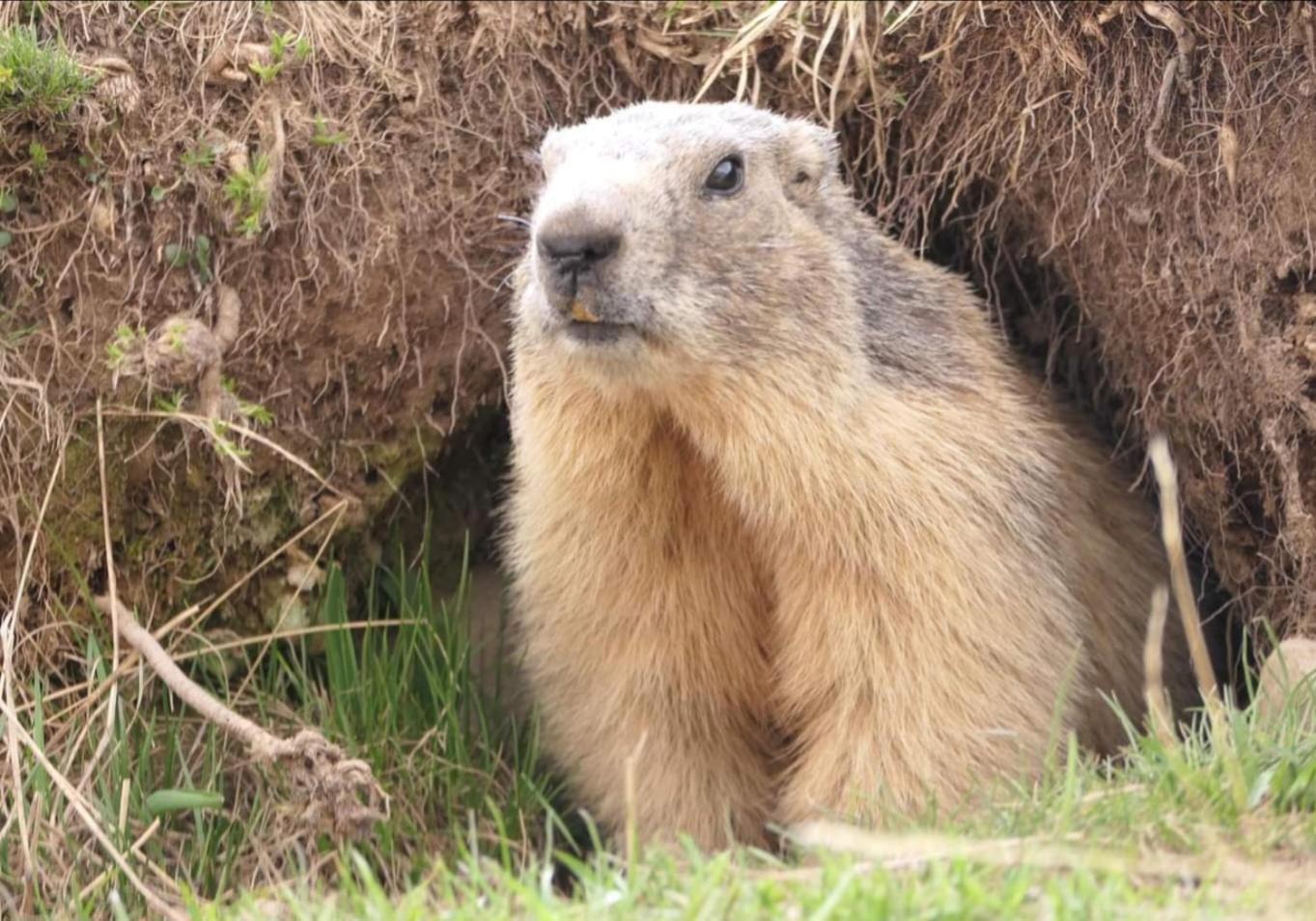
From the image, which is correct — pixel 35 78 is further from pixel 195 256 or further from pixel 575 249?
pixel 575 249

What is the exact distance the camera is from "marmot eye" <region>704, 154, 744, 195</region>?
4910 mm

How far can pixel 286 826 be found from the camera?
5430mm

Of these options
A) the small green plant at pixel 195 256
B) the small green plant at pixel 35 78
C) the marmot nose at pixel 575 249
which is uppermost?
the small green plant at pixel 35 78

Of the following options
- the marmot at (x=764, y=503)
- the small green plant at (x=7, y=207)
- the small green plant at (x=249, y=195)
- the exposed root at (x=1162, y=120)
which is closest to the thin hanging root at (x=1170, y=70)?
the exposed root at (x=1162, y=120)

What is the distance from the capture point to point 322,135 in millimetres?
5945

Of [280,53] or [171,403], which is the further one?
[280,53]

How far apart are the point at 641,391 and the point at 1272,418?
2.32m

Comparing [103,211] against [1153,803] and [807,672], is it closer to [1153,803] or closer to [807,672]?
[807,672]

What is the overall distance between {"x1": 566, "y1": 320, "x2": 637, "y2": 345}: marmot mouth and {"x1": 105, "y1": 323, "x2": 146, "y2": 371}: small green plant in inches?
72.4

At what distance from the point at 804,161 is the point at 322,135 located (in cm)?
175

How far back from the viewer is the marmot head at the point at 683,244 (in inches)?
174

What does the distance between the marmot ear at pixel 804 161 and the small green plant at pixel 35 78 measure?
228 centimetres

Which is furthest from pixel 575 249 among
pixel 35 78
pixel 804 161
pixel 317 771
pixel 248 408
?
pixel 35 78

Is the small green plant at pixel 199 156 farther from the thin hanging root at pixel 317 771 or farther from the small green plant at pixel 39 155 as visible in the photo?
the thin hanging root at pixel 317 771
